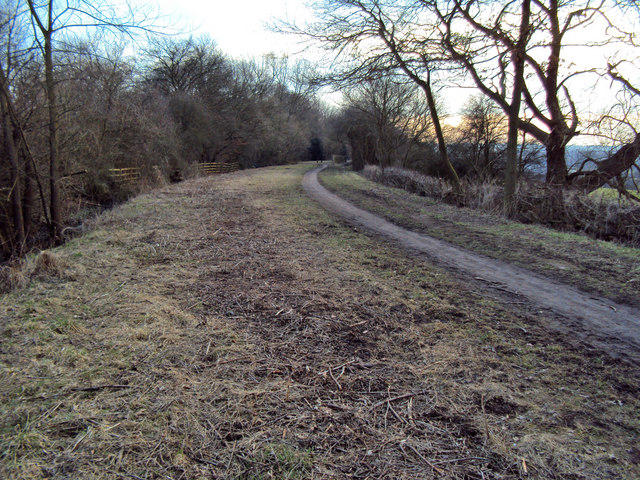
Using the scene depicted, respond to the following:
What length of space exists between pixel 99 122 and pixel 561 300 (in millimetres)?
18878

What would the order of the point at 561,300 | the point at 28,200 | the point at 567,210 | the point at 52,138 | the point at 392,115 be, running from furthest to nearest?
the point at 392,115 → the point at 28,200 → the point at 567,210 → the point at 52,138 → the point at 561,300

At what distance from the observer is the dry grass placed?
206cm

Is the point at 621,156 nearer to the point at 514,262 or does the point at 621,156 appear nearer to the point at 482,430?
the point at 514,262

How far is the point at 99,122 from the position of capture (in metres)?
16.9

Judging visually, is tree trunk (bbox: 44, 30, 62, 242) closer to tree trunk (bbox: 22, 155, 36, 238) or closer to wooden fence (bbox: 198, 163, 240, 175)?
tree trunk (bbox: 22, 155, 36, 238)

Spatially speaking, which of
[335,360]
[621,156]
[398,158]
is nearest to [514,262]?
[335,360]

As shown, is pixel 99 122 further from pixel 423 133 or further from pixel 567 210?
pixel 423 133

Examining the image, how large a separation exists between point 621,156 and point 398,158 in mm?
22781

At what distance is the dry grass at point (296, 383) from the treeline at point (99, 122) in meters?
5.88

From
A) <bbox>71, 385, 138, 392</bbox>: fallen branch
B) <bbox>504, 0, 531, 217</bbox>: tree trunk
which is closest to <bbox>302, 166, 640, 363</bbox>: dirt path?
<bbox>71, 385, 138, 392</bbox>: fallen branch

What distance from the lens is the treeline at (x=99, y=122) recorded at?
8547 mm

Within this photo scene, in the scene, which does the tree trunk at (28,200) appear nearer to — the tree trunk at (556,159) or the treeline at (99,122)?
the treeline at (99,122)

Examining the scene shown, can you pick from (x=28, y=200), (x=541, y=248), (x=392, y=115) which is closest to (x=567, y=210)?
(x=541, y=248)

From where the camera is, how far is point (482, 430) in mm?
2289
